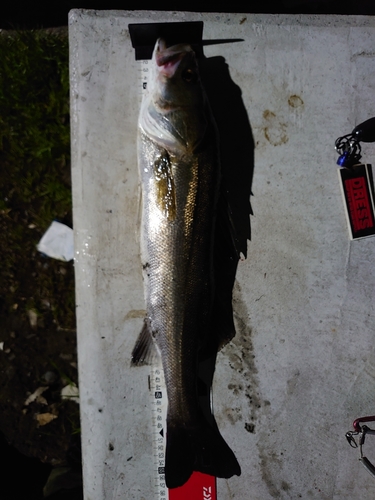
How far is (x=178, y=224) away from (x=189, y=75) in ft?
2.24

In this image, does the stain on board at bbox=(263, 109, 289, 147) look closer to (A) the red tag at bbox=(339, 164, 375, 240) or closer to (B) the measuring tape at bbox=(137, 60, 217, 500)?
A: (A) the red tag at bbox=(339, 164, 375, 240)

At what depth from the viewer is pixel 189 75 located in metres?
1.72

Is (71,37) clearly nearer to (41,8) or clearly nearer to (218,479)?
(41,8)

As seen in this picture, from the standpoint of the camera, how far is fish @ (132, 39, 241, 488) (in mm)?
1691

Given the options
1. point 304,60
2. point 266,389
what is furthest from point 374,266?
point 304,60

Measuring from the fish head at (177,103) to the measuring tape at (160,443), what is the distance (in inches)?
11.6

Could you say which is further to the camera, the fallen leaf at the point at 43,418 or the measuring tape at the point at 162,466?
the fallen leaf at the point at 43,418

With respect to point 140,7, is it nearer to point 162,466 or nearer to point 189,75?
point 189,75

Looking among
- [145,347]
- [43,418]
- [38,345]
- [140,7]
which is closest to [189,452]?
[145,347]

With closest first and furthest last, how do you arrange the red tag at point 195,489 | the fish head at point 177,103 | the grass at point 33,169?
the fish head at point 177,103, the red tag at point 195,489, the grass at point 33,169

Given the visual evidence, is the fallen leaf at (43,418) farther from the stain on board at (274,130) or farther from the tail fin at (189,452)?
the stain on board at (274,130)

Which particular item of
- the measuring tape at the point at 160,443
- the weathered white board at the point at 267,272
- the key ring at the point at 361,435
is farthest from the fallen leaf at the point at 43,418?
the key ring at the point at 361,435

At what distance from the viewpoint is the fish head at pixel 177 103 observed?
169cm

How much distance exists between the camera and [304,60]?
207 cm
